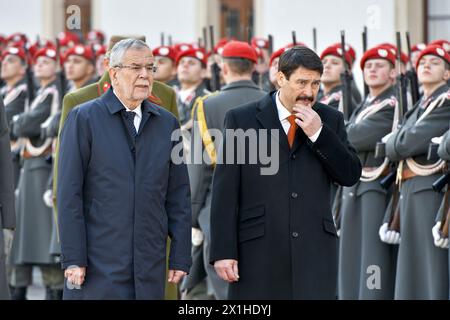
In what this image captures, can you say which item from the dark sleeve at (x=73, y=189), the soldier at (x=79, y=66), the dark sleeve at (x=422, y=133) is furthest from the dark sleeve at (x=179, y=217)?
the soldier at (x=79, y=66)

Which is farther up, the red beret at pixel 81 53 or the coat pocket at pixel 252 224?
the red beret at pixel 81 53

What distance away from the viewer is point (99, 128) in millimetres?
6484

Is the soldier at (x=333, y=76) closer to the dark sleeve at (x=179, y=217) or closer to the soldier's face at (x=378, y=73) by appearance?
the soldier's face at (x=378, y=73)

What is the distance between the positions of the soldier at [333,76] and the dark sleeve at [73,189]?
4495 millimetres

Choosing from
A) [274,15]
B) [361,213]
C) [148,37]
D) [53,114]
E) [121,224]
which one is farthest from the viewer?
[148,37]

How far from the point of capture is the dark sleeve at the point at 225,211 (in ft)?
21.9

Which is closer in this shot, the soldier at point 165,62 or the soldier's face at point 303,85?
the soldier's face at point 303,85

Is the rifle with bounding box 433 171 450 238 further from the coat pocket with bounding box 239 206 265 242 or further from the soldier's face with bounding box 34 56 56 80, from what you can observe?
the soldier's face with bounding box 34 56 56 80

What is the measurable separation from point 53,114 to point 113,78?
5783mm

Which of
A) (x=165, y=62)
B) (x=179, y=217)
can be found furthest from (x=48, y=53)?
(x=179, y=217)

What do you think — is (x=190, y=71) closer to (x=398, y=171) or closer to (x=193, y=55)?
(x=193, y=55)

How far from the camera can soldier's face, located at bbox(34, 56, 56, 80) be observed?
12828mm
